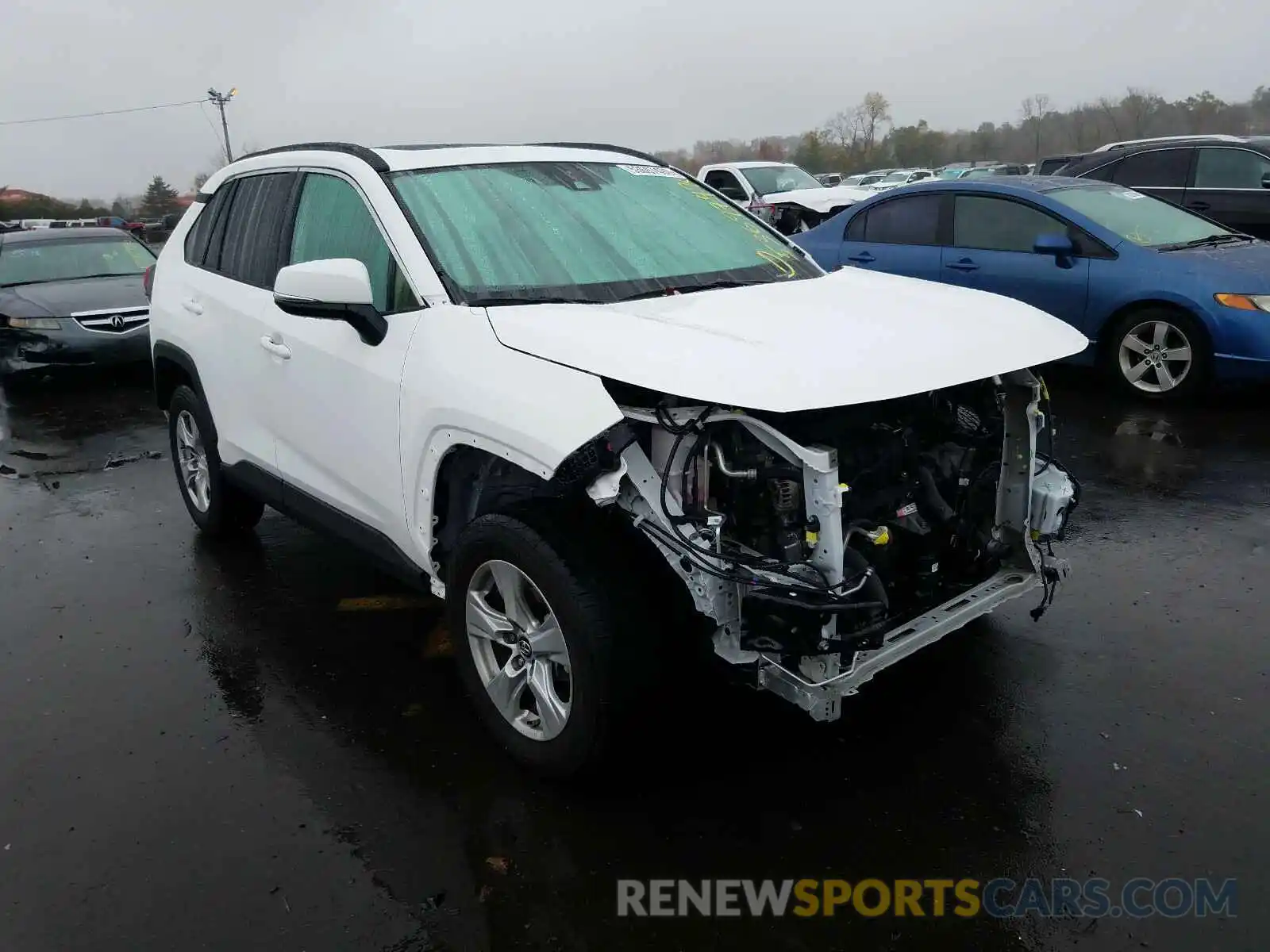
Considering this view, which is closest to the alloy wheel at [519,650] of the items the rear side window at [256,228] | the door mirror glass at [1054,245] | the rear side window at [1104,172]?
the rear side window at [256,228]

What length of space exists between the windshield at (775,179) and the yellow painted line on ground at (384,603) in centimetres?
1469

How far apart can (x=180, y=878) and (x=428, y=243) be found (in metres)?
2.14

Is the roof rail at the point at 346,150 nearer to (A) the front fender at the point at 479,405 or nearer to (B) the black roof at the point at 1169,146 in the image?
(A) the front fender at the point at 479,405

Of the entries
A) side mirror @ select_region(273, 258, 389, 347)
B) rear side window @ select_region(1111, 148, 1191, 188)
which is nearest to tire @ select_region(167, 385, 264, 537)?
side mirror @ select_region(273, 258, 389, 347)

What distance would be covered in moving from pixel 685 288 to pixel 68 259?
9937mm

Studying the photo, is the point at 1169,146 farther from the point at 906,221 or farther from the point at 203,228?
the point at 203,228

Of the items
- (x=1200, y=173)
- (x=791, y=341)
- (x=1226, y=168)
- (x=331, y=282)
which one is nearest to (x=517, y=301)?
(x=331, y=282)

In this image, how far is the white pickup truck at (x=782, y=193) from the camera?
15.9 m

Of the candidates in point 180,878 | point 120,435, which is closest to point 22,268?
point 120,435

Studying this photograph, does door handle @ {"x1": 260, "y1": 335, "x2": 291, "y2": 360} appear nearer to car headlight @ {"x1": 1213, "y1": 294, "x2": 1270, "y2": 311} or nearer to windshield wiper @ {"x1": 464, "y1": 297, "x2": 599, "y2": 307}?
windshield wiper @ {"x1": 464, "y1": 297, "x2": 599, "y2": 307}

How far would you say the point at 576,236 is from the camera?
3797mm

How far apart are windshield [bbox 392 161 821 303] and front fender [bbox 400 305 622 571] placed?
217 mm

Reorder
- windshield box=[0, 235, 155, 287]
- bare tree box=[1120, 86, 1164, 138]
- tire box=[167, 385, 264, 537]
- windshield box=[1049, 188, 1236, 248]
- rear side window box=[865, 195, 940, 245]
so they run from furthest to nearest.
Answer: bare tree box=[1120, 86, 1164, 138] < windshield box=[0, 235, 155, 287] < rear side window box=[865, 195, 940, 245] < windshield box=[1049, 188, 1236, 248] < tire box=[167, 385, 264, 537]

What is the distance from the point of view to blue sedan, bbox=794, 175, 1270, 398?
704 cm
